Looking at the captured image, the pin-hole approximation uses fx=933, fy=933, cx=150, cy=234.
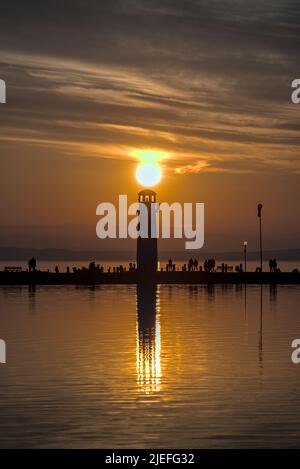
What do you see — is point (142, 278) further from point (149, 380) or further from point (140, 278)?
point (149, 380)

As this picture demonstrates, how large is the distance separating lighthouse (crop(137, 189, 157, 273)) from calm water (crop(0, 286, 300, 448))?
99.5 ft

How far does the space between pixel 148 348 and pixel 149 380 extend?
578 centimetres

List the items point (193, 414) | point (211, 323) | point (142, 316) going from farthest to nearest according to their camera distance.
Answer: point (142, 316), point (211, 323), point (193, 414)

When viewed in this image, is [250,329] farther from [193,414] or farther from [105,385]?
[193,414]

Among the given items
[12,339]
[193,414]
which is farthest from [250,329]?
[193,414]

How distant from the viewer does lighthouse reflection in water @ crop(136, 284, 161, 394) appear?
20.1 meters

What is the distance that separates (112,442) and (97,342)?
13.2m

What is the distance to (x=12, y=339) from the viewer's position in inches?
1107

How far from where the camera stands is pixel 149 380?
20391mm
